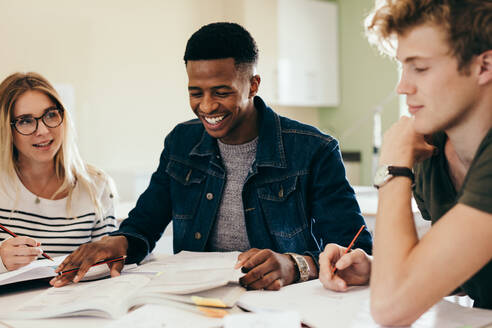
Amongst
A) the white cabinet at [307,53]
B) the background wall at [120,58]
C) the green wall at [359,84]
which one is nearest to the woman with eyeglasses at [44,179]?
the background wall at [120,58]

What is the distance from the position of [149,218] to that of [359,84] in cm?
356

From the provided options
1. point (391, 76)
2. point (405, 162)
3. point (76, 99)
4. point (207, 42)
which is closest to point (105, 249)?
point (207, 42)

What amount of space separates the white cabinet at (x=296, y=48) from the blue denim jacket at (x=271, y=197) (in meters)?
2.70

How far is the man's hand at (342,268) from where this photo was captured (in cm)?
108

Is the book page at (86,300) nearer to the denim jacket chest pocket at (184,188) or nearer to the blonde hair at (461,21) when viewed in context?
the denim jacket chest pocket at (184,188)

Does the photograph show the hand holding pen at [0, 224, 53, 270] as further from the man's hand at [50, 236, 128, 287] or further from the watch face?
the watch face

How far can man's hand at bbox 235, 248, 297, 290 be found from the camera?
109cm

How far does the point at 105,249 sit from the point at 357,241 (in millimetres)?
663

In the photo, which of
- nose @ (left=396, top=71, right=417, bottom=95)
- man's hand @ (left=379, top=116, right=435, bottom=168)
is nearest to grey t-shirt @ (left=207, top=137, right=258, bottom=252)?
man's hand @ (left=379, top=116, right=435, bottom=168)

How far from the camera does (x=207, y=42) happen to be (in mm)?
1536

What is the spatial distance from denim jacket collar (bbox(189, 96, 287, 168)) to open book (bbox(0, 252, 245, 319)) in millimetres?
433

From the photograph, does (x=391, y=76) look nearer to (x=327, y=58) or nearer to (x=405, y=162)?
(x=327, y=58)

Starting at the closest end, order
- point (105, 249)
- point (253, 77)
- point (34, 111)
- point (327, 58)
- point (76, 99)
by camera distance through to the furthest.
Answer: point (105, 249) → point (253, 77) → point (34, 111) → point (76, 99) → point (327, 58)

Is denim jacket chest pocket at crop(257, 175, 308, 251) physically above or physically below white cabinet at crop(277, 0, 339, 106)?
below
